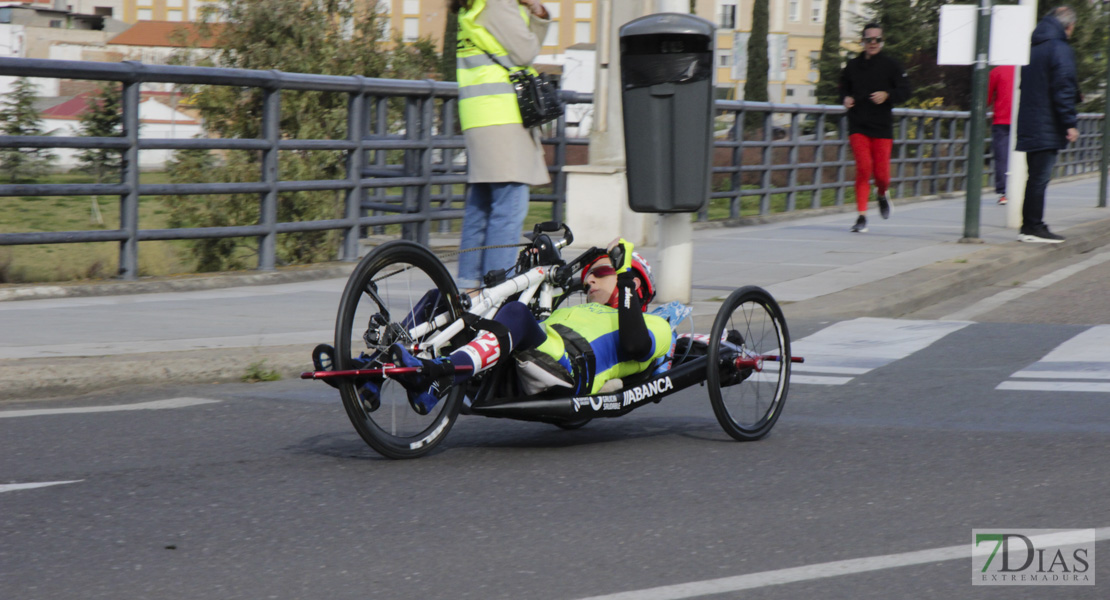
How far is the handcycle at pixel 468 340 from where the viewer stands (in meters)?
4.89

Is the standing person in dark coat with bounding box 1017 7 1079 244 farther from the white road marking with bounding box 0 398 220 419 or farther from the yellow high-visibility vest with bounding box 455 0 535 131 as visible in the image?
the white road marking with bounding box 0 398 220 419

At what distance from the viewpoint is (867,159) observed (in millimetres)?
14859

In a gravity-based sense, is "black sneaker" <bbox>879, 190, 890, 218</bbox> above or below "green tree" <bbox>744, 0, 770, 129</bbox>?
below

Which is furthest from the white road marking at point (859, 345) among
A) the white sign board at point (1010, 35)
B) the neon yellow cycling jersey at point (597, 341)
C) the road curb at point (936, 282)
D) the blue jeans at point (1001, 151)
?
the blue jeans at point (1001, 151)

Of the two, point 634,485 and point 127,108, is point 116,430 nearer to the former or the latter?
point 634,485

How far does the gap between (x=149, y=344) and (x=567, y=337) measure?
2676 millimetres

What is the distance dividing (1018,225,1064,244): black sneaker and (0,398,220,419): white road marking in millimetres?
9879

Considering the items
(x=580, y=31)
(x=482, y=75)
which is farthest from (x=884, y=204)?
(x=580, y=31)

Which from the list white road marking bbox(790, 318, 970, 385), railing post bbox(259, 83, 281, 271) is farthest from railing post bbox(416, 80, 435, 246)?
white road marking bbox(790, 318, 970, 385)

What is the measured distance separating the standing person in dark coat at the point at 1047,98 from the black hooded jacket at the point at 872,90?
143 centimetres

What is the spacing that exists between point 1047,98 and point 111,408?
10054 mm

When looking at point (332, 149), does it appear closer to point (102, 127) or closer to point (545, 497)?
point (102, 127)

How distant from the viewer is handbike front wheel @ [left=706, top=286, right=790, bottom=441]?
18.1ft

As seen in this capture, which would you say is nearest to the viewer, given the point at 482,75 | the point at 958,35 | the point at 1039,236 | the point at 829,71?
the point at 482,75
